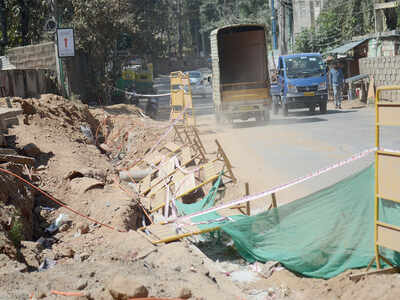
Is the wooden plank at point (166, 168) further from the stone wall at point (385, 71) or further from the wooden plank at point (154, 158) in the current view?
the stone wall at point (385, 71)

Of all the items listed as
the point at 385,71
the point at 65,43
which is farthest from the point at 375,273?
the point at 385,71

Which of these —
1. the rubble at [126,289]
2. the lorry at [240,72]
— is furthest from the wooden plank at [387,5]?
the rubble at [126,289]

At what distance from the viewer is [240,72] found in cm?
2395

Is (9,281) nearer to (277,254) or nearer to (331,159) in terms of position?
(277,254)

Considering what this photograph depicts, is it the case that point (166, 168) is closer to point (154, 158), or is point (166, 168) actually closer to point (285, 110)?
point (154, 158)

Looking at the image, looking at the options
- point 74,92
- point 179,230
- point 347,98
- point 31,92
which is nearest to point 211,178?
point 179,230

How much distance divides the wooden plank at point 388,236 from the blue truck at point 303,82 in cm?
1861

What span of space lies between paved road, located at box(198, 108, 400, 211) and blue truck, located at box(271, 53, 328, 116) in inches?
31.3

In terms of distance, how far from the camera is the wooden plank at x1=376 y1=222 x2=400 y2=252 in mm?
5434

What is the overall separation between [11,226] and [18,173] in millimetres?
2550

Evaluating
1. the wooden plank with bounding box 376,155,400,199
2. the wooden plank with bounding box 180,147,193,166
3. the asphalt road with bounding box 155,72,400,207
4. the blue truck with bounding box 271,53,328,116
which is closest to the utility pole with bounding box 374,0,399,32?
the blue truck with bounding box 271,53,328,116

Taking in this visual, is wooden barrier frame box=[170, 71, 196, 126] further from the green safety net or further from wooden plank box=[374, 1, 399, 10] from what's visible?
wooden plank box=[374, 1, 399, 10]

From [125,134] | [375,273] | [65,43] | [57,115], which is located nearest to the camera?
[375,273]

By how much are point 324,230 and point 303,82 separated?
1822 cm
